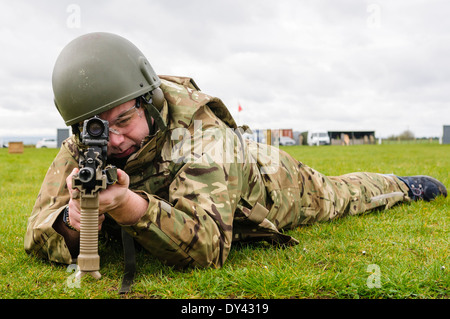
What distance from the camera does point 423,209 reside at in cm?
535

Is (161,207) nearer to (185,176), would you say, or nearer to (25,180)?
(185,176)

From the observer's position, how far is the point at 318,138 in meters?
48.1

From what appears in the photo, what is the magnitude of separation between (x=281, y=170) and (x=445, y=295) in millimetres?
1810

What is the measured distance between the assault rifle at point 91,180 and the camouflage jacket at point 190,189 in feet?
1.04

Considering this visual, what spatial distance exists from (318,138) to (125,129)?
46360 mm

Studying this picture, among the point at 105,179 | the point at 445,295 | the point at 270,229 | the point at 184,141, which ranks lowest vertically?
the point at 445,295

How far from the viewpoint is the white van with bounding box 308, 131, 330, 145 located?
158 feet

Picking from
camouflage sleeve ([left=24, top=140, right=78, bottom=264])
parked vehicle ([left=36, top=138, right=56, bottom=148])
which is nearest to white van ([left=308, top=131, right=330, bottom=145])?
parked vehicle ([left=36, top=138, right=56, bottom=148])

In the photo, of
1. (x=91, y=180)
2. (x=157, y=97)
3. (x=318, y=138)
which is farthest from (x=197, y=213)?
(x=318, y=138)

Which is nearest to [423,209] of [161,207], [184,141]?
[184,141]

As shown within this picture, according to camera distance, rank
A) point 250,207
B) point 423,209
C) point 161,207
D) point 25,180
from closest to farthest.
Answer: point 161,207, point 250,207, point 423,209, point 25,180

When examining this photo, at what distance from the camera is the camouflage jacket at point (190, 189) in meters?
2.71

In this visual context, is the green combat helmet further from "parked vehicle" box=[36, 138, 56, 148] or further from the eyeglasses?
"parked vehicle" box=[36, 138, 56, 148]

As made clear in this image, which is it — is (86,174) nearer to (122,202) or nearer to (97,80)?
(122,202)
